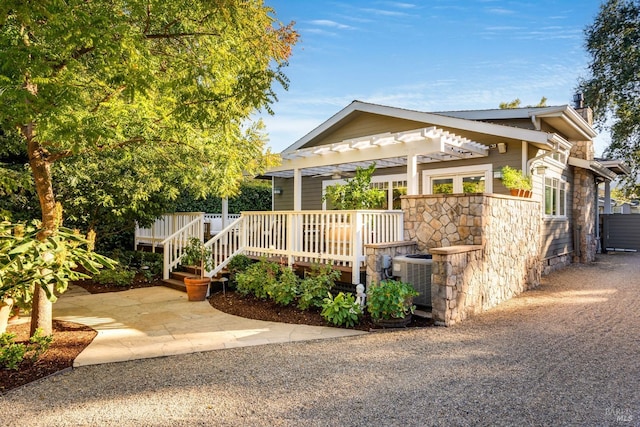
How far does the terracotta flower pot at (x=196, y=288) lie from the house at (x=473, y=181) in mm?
2952

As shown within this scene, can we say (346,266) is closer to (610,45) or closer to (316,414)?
(316,414)

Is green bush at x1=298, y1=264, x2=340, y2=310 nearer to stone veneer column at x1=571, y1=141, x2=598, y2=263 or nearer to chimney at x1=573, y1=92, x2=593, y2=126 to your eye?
stone veneer column at x1=571, y1=141, x2=598, y2=263

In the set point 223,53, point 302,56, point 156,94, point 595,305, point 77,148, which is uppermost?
point 302,56

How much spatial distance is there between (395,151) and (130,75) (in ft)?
17.8

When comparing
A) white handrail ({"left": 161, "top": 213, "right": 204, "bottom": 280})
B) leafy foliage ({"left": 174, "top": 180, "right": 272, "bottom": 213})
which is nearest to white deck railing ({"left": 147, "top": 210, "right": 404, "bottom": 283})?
white handrail ({"left": 161, "top": 213, "right": 204, "bottom": 280})

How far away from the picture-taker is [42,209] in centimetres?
446

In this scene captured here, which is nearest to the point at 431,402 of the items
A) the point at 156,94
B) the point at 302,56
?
the point at 156,94

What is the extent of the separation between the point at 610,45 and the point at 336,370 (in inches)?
807

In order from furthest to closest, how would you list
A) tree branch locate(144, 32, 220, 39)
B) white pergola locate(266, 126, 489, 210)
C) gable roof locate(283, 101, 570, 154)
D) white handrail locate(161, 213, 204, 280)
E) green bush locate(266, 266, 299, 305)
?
white handrail locate(161, 213, 204, 280) → gable roof locate(283, 101, 570, 154) → white pergola locate(266, 126, 489, 210) → green bush locate(266, 266, 299, 305) → tree branch locate(144, 32, 220, 39)

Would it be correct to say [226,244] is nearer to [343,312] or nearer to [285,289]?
[285,289]

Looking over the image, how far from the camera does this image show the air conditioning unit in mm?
5777

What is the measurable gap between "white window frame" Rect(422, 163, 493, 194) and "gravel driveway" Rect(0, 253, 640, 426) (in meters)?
4.54

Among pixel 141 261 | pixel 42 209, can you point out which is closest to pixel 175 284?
pixel 141 261

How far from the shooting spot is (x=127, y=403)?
9.86 ft
